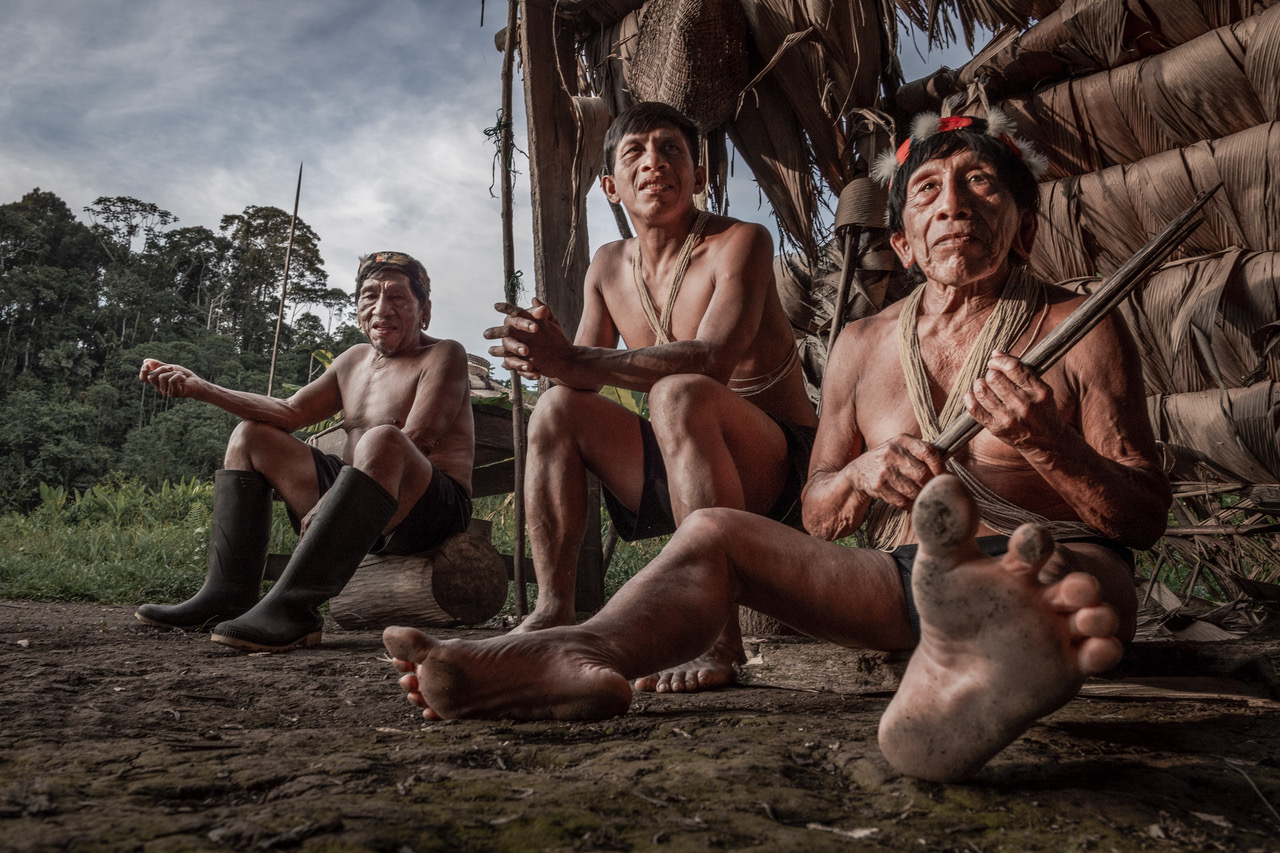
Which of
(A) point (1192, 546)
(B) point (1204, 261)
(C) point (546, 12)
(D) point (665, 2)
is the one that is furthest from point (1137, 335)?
(C) point (546, 12)

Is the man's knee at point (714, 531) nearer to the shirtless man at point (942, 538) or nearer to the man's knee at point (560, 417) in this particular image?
the shirtless man at point (942, 538)

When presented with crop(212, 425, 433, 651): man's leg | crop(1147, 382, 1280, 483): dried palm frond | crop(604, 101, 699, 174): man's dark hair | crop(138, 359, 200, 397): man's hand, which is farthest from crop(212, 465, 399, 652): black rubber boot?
crop(1147, 382, 1280, 483): dried palm frond

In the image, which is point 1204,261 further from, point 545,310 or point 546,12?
point 546,12

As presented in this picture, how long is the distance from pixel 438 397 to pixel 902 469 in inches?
93.3

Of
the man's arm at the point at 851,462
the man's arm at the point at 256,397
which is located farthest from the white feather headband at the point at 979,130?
the man's arm at the point at 256,397

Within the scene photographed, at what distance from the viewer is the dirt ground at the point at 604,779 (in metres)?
0.83

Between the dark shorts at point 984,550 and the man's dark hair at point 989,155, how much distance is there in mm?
674

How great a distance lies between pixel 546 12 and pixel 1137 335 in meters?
2.50

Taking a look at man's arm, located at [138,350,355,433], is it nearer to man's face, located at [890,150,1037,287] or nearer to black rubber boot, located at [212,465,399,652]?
black rubber boot, located at [212,465,399,652]

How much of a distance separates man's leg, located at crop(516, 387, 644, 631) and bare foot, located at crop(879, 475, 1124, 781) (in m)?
1.24

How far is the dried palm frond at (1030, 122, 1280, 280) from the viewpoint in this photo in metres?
2.75

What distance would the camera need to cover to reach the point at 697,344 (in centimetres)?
222

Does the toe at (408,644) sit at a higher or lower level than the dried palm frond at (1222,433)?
lower

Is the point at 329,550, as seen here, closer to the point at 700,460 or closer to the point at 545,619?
the point at 545,619
